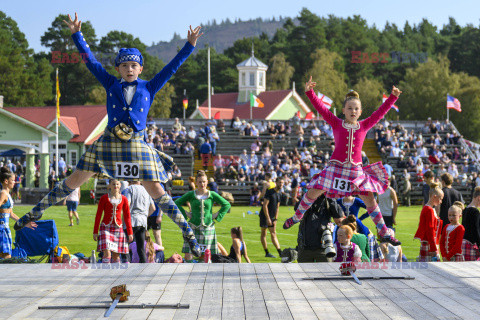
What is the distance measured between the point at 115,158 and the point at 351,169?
2894mm

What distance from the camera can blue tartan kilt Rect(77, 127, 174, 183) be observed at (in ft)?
24.0

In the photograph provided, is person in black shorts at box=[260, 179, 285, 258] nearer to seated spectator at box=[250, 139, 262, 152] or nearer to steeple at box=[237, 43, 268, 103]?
→ seated spectator at box=[250, 139, 262, 152]

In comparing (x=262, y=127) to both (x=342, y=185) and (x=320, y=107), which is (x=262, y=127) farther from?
(x=342, y=185)

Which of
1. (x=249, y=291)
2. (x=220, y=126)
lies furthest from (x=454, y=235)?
(x=220, y=126)

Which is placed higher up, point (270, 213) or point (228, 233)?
point (270, 213)

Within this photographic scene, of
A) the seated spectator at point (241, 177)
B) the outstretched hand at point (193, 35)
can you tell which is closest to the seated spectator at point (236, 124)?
the seated spectator at point (241, 177)

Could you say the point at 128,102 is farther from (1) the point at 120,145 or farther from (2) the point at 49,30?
(2) the point at 49,30

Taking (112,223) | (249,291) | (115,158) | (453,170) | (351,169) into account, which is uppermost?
(115,158)

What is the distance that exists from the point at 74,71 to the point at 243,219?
65.1 m

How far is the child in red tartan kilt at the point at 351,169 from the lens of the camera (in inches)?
338

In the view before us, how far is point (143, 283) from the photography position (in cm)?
805

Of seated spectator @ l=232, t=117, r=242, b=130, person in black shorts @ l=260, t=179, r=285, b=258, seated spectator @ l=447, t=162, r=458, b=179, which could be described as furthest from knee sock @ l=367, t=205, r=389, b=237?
seated spectator @ l=232, t=117, r=242, b=130

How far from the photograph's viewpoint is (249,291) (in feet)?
24.6

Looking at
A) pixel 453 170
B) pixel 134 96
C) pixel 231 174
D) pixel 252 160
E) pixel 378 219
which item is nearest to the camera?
pixel 134 96
